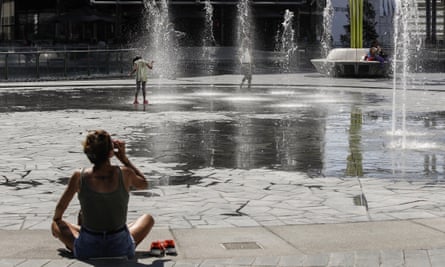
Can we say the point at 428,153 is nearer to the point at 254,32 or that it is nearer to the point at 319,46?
the point at 319,46

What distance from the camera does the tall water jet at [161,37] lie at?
52.9 m

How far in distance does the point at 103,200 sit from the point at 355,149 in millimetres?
8523

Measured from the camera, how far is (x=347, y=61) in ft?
129

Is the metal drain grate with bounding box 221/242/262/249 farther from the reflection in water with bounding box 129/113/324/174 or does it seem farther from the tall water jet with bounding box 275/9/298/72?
the tall water jet with bounding box 275/9/298/72

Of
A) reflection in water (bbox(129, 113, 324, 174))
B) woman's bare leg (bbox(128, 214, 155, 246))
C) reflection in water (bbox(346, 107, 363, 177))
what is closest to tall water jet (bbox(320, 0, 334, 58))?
reflection in water (bbox(346, 107, 363, 177))

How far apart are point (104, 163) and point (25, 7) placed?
7494 cm

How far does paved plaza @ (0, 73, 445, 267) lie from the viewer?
7.32 meters

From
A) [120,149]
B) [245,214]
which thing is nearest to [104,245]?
[120,149]

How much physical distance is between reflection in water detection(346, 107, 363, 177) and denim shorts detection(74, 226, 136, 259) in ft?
18.2

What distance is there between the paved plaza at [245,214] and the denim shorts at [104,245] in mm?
77

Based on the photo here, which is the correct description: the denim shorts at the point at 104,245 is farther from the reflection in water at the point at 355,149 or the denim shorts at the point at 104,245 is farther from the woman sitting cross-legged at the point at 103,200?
the reflection in water at the point at 355,149

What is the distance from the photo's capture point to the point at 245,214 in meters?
9.22

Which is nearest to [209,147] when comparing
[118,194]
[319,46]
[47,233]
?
[47,233]

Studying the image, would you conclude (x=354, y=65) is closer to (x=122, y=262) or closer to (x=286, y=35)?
(x=122, y=262)
